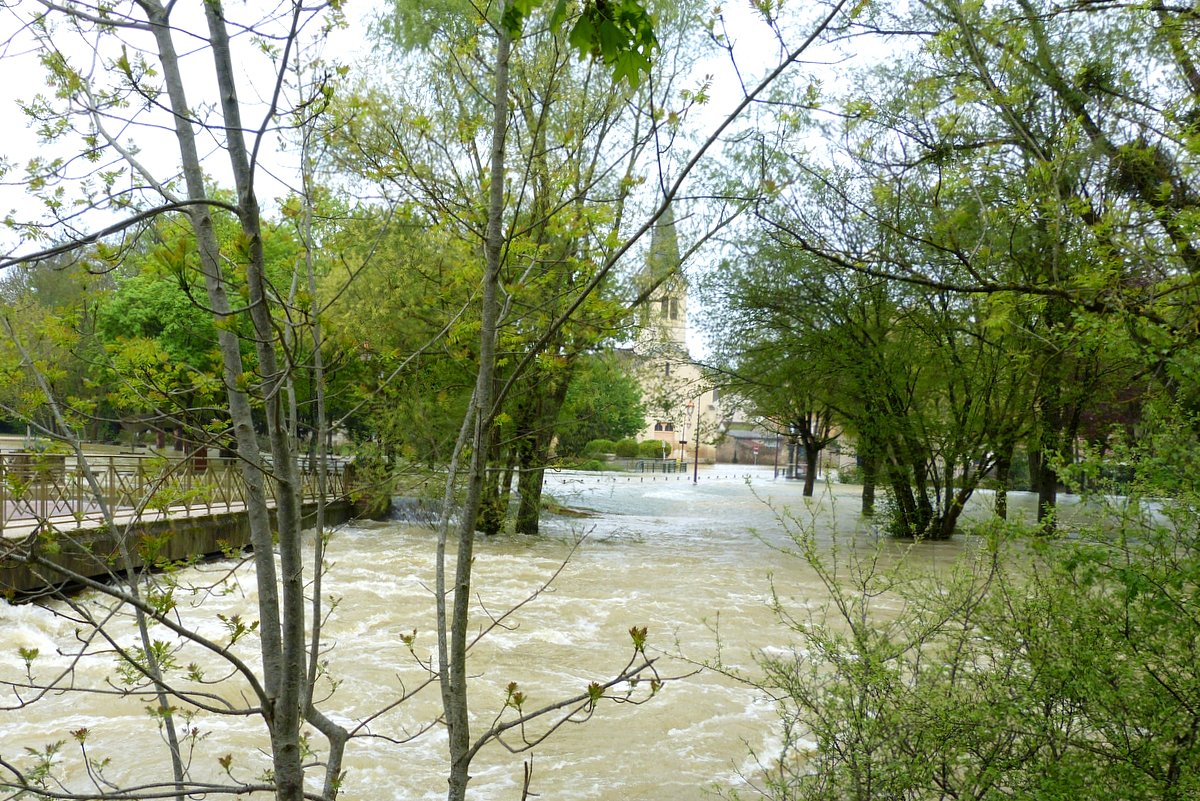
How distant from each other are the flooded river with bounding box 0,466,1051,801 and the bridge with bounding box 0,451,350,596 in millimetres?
490

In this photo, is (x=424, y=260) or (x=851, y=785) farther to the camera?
(x=424, y=260)

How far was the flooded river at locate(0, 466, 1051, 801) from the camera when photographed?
6.43 meters

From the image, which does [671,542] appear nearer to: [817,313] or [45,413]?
[817,313]

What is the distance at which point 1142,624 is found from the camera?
3.14 meters

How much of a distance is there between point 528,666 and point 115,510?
17.5 feet

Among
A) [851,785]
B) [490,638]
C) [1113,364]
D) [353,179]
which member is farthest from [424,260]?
[851,785]

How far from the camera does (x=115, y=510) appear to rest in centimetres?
1064

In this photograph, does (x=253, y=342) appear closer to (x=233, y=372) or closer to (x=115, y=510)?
(x=233, y=372)

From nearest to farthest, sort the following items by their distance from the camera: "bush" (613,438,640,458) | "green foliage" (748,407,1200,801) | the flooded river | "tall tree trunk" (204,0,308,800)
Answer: "tall tree trunk" (204,0,308,800)
"green foliage" (748,407,1200,801)
the flooded river
"bush" (613,438,640,458)

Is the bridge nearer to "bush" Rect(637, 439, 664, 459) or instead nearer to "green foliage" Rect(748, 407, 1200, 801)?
"green foliage" Rect(748, 407, 1200, 801)

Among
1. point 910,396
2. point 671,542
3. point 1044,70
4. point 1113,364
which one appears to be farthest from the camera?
point 671,542

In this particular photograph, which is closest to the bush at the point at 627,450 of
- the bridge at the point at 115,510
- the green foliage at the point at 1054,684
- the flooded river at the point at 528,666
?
the bridge at the point at 115,510

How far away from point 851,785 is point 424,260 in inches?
484

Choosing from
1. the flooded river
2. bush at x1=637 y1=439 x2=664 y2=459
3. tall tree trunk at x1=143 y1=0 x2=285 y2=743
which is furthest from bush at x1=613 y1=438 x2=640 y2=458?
tall tree trunk at x1=143 y1=0 x2=285 y2=743
